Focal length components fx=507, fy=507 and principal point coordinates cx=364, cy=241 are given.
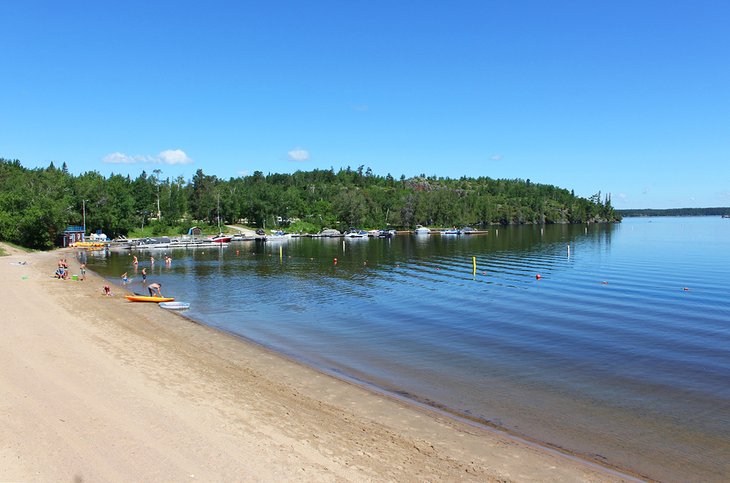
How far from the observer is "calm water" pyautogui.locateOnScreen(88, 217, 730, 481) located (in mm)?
16969

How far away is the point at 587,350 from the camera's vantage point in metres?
27.2

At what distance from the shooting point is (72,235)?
11144 centimetres

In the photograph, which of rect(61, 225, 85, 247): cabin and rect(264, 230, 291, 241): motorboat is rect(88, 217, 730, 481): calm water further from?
rect(264, 230, 291, 241): motorboat

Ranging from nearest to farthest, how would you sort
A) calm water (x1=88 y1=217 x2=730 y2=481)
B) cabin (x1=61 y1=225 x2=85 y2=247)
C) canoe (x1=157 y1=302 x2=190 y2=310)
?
calm water (x1=88 y1=217 x2=730 y2=481) → canoe (x1=157 y1=302 x2=190 y2=310) → cabin (x1=61 y1=225 x2=85 y2=247)

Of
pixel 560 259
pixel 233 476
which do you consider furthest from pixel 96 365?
pixel 560 259

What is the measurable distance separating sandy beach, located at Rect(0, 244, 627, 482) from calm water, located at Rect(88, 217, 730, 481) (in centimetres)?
231

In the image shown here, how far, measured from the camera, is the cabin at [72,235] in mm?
109500

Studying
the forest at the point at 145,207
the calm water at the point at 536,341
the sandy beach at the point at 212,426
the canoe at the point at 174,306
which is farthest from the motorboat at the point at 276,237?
the sandy beach at the point at 212,426

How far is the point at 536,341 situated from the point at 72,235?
111 meters

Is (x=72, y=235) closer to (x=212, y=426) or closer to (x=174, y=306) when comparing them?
(x=174, y=306)

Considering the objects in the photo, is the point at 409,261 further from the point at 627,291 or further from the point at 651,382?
the point at 651,382

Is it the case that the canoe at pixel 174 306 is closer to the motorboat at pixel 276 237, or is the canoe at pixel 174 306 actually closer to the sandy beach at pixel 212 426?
the sandy beach at pixel 212 426

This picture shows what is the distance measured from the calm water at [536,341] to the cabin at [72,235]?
5339 cm

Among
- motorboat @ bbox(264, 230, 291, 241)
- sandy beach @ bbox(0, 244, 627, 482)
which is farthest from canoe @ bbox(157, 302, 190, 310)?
motorboat @ bbox(264, 230, 291, 241)
